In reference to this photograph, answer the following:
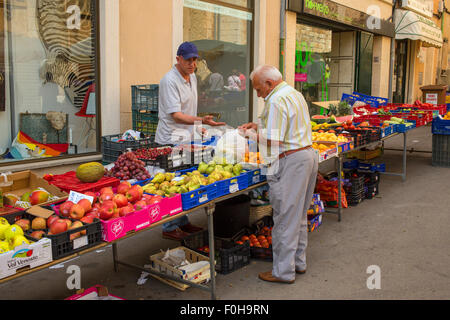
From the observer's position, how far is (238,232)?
16.7 ft

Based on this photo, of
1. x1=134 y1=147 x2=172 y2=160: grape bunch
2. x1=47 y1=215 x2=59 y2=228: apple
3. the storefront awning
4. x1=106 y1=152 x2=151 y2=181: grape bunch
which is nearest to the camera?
x1=47 y1=215 x2=59 y2=228: apple

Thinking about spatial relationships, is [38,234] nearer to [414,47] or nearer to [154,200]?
[154,200]

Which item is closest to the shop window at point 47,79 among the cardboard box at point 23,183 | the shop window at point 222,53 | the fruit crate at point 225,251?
the cardboard box at point 23,183

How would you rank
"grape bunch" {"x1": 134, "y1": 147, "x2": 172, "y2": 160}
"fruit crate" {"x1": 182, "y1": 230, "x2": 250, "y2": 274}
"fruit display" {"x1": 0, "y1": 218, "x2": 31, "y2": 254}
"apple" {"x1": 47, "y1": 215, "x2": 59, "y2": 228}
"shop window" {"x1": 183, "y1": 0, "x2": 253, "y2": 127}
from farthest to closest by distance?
"shop window" {"x1": 183, "y1": 0, "x2": 253, "y2": 127}
"grape bunch" {"x1": 134, "y1": 147, "x2": 172, "y2": 160}
"fruit crate" {"x1": 182, "y1": 230, "x2": 250, "y2": 274}
"apple" {"x1": 47, "y1": 215, "x2": 59, "y2": 228}
"fruit display" {"x1": 0, "y1": 218, "x2": 31, "y2": 254}

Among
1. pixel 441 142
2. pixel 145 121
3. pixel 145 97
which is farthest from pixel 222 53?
pixel 441 142

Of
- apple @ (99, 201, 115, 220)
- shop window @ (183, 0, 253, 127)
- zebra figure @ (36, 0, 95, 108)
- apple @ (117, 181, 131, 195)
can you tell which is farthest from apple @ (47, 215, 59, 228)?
shop window @ (183, 0, 253, 127)

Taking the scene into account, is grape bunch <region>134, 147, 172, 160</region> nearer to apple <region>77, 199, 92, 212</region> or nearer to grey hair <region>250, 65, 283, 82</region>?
grey hair <region>250, 65, 283, 82</region>

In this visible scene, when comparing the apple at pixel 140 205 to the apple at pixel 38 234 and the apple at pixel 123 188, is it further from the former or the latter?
the apple at pixel 38 234

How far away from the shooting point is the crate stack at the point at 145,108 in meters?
6.70

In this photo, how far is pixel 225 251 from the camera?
454cm

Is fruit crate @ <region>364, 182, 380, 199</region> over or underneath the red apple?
underneath

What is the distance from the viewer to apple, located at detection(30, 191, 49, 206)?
146 inches

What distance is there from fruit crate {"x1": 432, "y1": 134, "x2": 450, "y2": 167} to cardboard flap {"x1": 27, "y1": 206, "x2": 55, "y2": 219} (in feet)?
30.0
